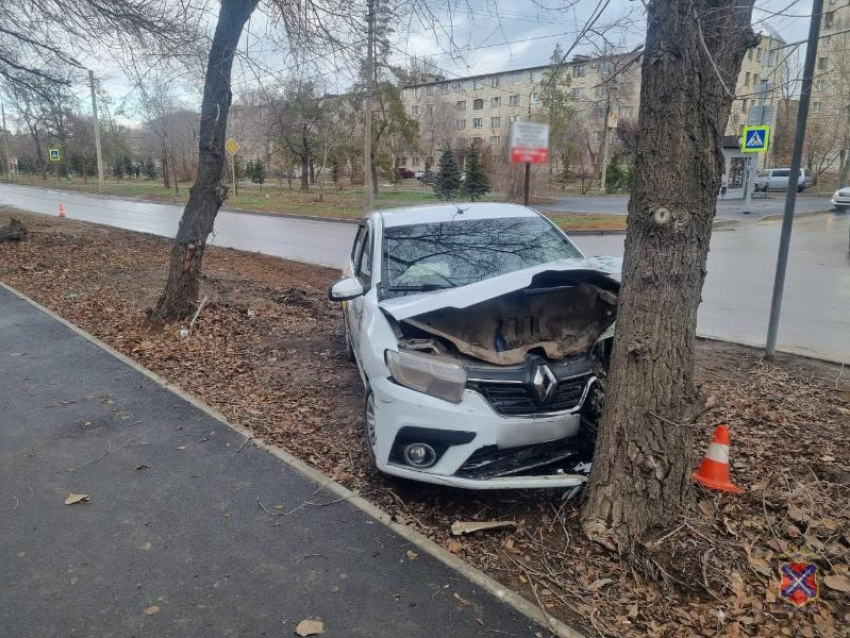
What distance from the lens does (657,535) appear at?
10.2 ft

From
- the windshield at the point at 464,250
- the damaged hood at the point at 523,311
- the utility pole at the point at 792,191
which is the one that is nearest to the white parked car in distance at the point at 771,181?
A: the utility pole at the point at 792,191

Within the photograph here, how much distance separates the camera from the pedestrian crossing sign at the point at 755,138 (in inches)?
730

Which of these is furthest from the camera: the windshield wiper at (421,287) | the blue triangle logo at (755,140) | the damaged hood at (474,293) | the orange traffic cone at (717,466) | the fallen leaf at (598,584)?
the blue triangle logo at (755,140)

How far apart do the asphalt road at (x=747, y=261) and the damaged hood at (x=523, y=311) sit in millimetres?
3425

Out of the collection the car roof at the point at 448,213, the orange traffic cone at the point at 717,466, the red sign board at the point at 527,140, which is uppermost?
the red sign board at the point at 527,140

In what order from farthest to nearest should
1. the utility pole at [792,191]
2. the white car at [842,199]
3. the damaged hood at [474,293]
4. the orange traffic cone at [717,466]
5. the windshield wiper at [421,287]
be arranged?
→ the white car at [842,199], the utility pole at [792,191], the windshield wiper at [421,287], the damaged hood at [474,293], the orange traffic cone at [717,466]

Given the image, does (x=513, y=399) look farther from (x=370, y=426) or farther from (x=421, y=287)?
(x=421, y=287)

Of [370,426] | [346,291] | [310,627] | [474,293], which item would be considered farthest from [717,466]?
[346,291]

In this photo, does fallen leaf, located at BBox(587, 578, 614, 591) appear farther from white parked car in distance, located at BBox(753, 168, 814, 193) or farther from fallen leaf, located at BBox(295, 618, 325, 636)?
white parked car in distance, located at BBox(753, 168, 814, 193)

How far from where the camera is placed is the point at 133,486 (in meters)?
3.83

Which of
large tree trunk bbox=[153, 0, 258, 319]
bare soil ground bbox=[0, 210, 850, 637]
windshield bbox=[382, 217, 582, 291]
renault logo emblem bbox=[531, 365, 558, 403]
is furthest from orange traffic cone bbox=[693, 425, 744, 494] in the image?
large tree trunk bbox=[153, 0, 258, 319]

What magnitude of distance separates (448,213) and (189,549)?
3.35 metres

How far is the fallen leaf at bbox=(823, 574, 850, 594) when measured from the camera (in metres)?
2.78

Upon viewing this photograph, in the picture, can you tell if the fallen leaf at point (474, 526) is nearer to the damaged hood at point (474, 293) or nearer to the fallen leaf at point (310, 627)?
the fallen leaf at point (310, 627)
